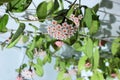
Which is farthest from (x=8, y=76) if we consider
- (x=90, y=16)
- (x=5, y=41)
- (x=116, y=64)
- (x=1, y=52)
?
(x=90, y=16)

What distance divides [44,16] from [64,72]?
29.8 inches

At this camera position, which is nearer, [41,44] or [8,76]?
[41,44]

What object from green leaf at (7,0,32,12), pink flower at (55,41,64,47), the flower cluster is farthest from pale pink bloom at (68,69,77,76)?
green leaf at (7,0,32,12)

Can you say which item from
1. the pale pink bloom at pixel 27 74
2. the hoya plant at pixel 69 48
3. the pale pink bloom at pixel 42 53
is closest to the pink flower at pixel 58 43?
the hoya plant at pixel 69 48

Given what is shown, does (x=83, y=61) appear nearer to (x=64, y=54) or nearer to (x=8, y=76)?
(x=64, y=54)

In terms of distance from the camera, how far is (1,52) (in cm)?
138

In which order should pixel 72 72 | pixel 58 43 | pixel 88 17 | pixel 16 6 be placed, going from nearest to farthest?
pixel 16 6 < pixel 88 17 < pixel 58 43 < pixel 72 72

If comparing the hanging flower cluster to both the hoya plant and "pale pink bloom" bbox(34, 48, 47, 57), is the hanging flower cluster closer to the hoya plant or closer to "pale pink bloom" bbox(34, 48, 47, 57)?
the hoya plant

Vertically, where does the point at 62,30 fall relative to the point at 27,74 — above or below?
above

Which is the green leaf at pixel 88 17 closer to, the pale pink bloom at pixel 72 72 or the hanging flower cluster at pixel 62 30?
the hanging flower cluster at pixel 62 30

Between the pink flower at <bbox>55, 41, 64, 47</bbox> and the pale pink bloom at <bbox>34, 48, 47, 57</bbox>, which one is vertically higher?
the pink flower at <bbox>55, 41, 64, 47</bbox>

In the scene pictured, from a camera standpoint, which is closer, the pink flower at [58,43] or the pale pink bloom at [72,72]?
the pink flower at [58,43]

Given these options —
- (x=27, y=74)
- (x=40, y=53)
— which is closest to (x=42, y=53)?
(x=40, y=53)

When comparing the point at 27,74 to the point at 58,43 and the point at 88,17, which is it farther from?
the point at 88,17
